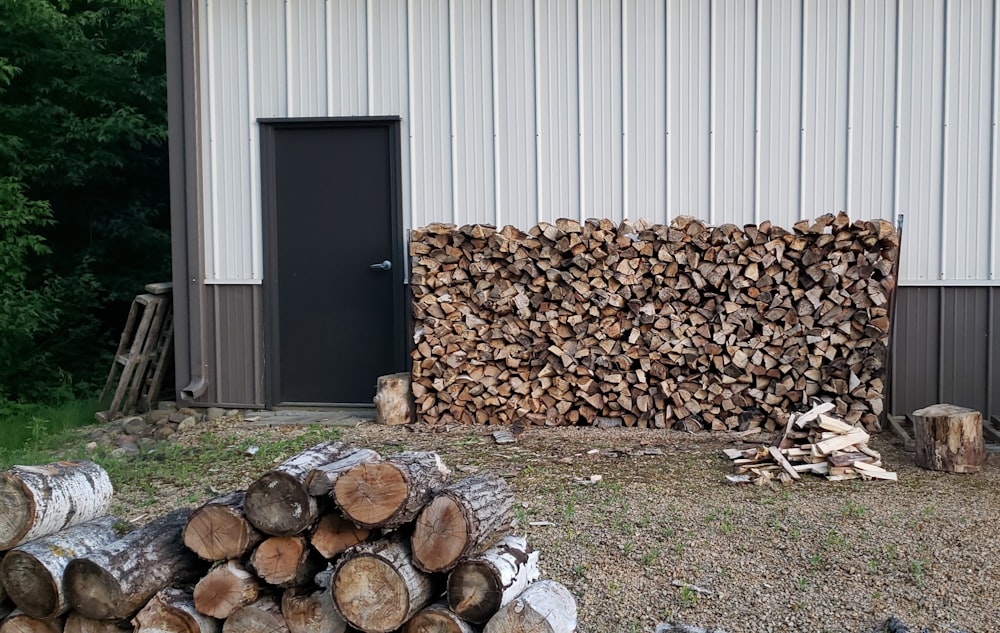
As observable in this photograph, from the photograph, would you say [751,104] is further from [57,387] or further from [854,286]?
[57,387]

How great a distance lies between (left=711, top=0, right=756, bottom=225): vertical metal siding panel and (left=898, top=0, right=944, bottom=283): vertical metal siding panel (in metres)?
1.12

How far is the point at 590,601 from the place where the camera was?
384cm

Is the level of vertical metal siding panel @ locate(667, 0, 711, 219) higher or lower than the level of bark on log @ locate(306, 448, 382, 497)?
higher

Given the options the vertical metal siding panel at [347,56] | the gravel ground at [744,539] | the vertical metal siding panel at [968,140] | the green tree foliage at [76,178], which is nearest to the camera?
the gravel ground at [744,539]

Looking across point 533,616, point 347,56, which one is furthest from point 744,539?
point 347,56

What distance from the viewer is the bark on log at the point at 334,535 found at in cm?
329

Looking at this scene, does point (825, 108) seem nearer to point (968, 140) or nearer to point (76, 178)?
point (968, 140)

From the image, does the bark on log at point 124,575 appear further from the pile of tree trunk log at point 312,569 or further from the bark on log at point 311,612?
the bark on log at point 311,612

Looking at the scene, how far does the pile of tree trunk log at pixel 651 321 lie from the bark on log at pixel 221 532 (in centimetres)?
406

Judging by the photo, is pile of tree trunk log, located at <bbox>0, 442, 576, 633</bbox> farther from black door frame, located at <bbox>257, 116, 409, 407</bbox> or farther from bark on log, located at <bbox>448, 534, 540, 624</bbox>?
black door frame, located at <bbox>257, 116, 409, 407</bbox>

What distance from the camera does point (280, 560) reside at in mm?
3285

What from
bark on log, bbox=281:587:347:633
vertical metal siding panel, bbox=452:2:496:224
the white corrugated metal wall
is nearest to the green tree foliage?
the white corrugated metal wall

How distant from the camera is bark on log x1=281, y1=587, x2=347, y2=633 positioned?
328 centimetres

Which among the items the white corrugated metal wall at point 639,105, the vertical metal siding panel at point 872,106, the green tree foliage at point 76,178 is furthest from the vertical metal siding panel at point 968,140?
the green tree foliage at point 76,178
